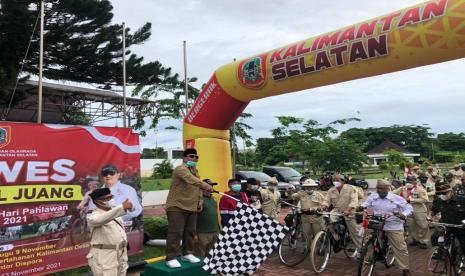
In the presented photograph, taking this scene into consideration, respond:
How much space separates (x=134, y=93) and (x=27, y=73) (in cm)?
691

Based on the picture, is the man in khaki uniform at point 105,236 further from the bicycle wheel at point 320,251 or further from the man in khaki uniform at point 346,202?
the man in khaki uniform at point 346,202

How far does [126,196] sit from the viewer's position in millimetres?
7457

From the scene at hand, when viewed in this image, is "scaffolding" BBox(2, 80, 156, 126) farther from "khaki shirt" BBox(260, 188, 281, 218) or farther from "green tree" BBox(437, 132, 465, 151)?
"green tree" BBox(437, 132, 465, 151)

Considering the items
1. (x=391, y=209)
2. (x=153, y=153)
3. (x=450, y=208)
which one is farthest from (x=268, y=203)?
(x=153, y=153)

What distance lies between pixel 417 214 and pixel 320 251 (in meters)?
3.26

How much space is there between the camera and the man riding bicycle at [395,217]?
6.32 metres

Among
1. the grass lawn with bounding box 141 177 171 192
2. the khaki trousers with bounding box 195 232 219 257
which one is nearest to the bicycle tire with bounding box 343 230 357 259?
the khaki trousers with bounding box 195 232 219 257

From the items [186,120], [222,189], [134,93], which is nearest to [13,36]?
[134,93]

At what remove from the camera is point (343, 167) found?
89.0 feet

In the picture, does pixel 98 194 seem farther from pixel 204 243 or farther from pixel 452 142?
pixel 452 142

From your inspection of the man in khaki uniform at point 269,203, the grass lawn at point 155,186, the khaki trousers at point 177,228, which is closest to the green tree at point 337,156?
→ the grass lawn at point 155,186

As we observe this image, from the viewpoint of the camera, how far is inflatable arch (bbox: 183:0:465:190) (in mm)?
6016

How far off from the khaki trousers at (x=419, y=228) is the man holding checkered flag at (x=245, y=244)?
509 centimetres

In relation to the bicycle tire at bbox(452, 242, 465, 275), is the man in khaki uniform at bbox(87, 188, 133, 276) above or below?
above
